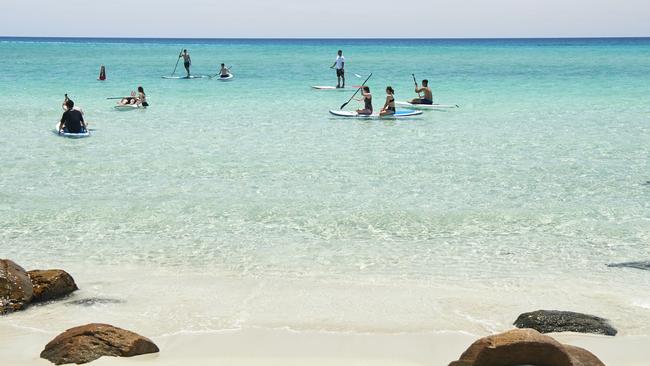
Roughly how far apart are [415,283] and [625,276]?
2.38 metres

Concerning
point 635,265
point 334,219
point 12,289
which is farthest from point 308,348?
point 334,219

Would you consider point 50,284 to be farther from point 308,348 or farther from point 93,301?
point 308,348

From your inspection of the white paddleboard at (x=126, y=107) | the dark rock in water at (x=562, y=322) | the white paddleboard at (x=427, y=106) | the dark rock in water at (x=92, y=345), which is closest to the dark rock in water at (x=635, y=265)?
the dark rock in water at (x=562, y=322)

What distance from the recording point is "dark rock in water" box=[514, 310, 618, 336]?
7094mm

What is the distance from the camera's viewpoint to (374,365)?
6.30m

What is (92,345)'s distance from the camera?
6.23 metres

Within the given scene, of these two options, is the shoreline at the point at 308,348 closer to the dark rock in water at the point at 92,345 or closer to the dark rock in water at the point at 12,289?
the dark rock in water at the point at 92,345

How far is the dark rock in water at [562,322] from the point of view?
7094 mm

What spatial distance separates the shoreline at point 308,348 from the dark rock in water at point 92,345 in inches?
2.8

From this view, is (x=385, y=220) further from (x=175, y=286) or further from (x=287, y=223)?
(x=175, y=286)

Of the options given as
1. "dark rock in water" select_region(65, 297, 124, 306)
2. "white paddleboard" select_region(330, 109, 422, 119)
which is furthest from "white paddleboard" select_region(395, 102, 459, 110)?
"dark rock in water" select_region(65, 297, 124, 306)

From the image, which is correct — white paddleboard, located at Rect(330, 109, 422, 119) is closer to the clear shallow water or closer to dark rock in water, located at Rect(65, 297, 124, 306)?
the clear shallow water

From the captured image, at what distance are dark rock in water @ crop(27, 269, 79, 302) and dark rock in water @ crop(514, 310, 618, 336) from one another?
14.5 feet

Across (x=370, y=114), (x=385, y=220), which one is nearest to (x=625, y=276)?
(x=385, y=220)
